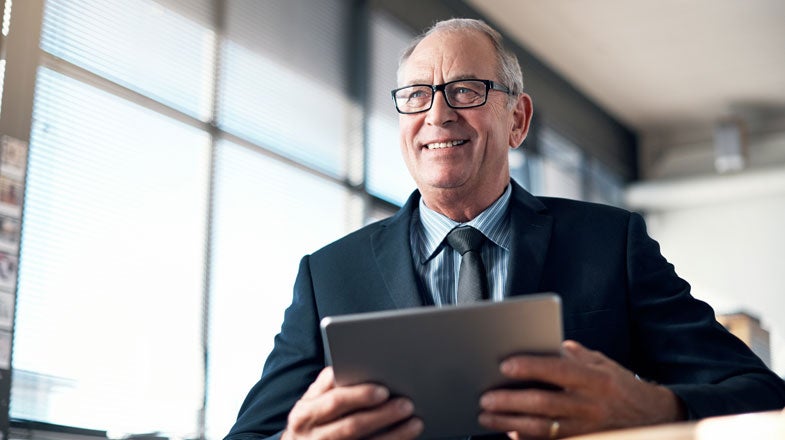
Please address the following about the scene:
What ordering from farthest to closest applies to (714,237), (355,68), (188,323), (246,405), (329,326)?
1. (714,237)
2. (355,68)
3. (188,323)
4. (246,405)
5. (329,326)

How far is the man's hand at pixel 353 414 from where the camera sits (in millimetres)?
1518

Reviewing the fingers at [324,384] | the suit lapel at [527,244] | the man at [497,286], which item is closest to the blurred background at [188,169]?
the man at [497,286]

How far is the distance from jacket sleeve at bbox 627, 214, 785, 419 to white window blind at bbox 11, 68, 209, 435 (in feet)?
7.26

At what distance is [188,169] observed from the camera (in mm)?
4242

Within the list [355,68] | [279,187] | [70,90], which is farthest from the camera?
[355,68]

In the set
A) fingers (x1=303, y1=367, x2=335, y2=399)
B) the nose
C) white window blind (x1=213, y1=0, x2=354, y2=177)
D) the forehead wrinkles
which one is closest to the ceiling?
white window blind (x1=213, y1=0, x2=354, y2=177)

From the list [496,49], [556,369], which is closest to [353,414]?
[556,369]

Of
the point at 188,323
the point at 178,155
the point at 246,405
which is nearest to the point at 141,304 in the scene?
the point at 188,323

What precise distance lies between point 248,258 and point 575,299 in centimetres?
267

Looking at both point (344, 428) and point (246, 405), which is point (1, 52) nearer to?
point (246, 405)

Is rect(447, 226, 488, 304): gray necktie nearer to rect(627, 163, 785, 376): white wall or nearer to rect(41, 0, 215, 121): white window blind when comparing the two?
rect(41, 0, 215, 121): white window blind

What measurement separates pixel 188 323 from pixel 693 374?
2619 millimetres

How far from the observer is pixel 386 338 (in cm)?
149

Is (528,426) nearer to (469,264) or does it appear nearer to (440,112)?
(469,264)
